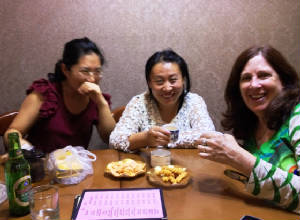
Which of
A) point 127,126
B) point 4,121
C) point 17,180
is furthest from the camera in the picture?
point 4,121

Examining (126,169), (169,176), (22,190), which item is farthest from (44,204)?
(169,176)

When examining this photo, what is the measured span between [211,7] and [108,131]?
1.64 metres

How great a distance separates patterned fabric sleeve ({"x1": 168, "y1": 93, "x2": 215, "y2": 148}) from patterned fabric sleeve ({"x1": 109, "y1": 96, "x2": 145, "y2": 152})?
280 millimetres

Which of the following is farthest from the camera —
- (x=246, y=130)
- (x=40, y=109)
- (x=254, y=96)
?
(x=40, y=109)

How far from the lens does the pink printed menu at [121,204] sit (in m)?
0.87

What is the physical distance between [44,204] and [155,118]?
1087mm

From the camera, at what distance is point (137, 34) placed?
2.46m

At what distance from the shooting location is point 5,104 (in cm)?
246

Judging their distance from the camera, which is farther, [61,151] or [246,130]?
[246,130]

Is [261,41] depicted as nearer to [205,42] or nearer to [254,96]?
[205,42]

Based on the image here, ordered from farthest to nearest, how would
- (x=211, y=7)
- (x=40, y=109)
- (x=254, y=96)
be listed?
(x=211, y=7) < (x=40, y=109) < (x=254, y=96)

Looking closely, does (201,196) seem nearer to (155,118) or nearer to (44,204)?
(44,204)

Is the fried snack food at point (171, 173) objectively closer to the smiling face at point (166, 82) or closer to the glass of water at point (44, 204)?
the glass of water at point (44, 204)

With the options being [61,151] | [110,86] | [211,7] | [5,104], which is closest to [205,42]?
[211,7]
